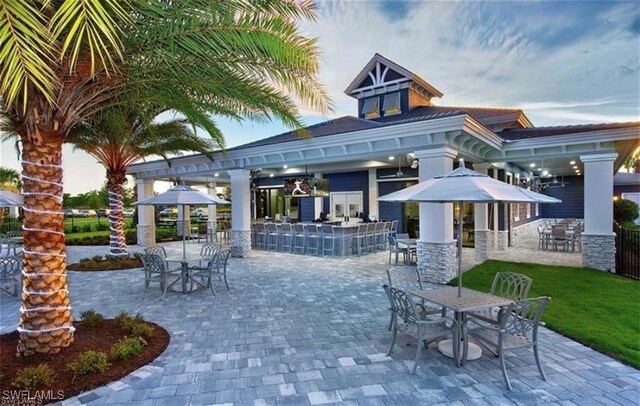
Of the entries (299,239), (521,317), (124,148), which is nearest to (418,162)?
(521,317)

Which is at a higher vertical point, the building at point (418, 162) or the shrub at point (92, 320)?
the building at point (418, 162)

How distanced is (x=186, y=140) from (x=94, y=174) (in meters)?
23.2

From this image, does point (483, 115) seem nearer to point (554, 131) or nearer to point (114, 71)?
point (554, 131)

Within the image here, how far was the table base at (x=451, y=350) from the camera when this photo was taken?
4.05m

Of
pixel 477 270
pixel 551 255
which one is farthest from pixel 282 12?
pixel 551 255

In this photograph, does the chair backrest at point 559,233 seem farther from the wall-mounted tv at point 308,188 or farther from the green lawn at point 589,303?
the wall-mounted tv at point 308,188

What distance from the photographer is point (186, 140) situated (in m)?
11.4

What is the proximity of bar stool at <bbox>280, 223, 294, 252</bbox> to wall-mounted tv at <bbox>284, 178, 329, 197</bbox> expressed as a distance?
2.43 metres

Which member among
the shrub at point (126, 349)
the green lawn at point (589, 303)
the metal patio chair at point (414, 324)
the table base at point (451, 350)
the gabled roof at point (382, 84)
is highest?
the gabled roof at point (382, 84)

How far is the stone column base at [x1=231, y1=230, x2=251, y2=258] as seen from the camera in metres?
12.0

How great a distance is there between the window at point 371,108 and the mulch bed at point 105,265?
11.0 m

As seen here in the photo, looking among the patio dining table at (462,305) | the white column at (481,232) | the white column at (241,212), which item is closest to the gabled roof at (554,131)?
the white column at (481,232)

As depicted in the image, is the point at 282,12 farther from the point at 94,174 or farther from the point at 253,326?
the point at 94,174

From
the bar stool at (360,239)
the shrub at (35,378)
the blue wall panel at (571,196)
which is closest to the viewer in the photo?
the shrub at (35,378)
